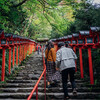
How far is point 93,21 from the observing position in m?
7.49

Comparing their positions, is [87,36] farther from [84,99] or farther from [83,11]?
[83,11]

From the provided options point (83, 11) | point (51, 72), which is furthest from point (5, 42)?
point (83, 11)

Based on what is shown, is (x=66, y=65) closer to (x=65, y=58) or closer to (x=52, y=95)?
(x=65, y=58)

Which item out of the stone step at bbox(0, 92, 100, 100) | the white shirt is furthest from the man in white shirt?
the stone step at bbox(0, 92, 100, 100)

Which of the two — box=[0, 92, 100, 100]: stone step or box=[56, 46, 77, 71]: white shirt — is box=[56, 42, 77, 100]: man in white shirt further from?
box=[0, 92, 100, 100]: stone step

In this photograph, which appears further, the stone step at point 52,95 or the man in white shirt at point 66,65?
the stone step at point 52,95

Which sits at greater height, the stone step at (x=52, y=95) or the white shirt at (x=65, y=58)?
the white shirt at (x=65, y=58)

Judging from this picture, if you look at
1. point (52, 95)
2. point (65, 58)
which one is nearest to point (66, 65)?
point (65, 58)

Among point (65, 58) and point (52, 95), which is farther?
point (52, 95)

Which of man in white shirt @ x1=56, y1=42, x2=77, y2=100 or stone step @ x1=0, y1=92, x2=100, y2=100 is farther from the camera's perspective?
stone step @ x1=0, y1=92, x2=100, y2=100

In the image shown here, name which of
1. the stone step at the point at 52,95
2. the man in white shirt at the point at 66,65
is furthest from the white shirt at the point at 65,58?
the stone step at the point at 52,95

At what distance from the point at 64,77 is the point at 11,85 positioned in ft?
9.78

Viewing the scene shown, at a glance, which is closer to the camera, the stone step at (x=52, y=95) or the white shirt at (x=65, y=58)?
the white shirt at (x=65, y=58)

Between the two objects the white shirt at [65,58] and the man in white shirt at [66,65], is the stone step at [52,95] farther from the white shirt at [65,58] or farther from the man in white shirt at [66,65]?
the white shirt at [65,58]
